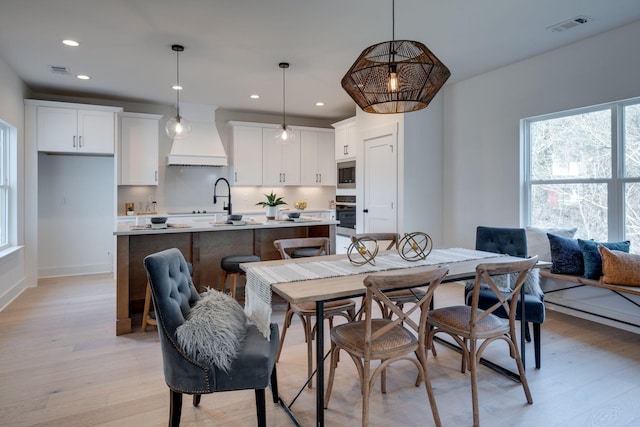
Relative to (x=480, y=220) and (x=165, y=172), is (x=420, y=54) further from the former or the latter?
(x=165, y=172)

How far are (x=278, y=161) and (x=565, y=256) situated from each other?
15.1 feet

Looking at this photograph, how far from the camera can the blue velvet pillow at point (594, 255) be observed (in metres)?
3.35

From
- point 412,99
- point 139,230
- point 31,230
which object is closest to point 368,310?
point 412,99

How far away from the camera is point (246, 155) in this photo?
260 inches

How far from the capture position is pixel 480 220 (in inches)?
188

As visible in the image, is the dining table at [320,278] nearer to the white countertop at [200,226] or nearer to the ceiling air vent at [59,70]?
the white countertop at [200,226]

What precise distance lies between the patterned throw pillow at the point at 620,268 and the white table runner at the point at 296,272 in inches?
44.4

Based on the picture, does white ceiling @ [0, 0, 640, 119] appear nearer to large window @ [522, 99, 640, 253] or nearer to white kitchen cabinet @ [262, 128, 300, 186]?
large window @ [522, 99, 640, 253]

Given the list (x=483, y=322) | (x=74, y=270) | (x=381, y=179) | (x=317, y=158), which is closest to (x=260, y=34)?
(x=381, y=179)

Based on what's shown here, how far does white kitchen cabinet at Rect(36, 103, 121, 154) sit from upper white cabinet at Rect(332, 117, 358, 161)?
11.1 ft

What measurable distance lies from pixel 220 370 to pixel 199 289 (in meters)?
2.44

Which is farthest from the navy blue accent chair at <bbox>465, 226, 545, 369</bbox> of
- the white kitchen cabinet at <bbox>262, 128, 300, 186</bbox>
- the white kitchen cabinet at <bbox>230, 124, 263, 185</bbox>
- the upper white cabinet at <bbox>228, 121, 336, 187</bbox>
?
the white kitchen cabinet at <bbox>230, 124, 263, 185</bbox>

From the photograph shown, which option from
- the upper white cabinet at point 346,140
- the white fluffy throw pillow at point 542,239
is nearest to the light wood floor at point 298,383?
the white fluffy throw pillow at point 542,239

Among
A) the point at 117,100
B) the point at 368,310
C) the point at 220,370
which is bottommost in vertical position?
the point at 220,370
